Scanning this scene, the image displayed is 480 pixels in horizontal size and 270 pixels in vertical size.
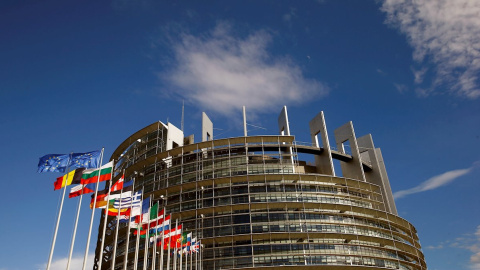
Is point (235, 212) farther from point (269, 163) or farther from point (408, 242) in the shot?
point (408, 242)

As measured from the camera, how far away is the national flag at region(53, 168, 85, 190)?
29.4 meters

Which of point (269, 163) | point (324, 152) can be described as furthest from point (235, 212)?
point (324, 152)

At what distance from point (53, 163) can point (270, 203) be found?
43841mm

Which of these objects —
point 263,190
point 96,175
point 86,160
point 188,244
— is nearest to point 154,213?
point 96,175

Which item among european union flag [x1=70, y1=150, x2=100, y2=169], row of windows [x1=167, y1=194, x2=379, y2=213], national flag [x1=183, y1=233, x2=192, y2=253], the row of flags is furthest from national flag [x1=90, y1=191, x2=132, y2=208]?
row of windows [x1=167, y1=194, x2=379, y2=213]

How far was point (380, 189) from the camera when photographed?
81.6m

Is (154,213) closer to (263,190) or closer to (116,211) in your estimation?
(116,211)

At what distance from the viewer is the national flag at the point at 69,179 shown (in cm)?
2944

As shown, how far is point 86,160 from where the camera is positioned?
99.3 ft

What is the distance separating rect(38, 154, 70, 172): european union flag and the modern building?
1271 inches

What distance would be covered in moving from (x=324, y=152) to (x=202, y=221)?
31603mm

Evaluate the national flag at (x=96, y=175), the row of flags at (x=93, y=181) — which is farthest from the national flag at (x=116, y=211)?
the national flag at (x=96, y=175)

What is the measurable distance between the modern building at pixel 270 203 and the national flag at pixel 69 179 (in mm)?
31847

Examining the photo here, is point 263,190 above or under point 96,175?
above
